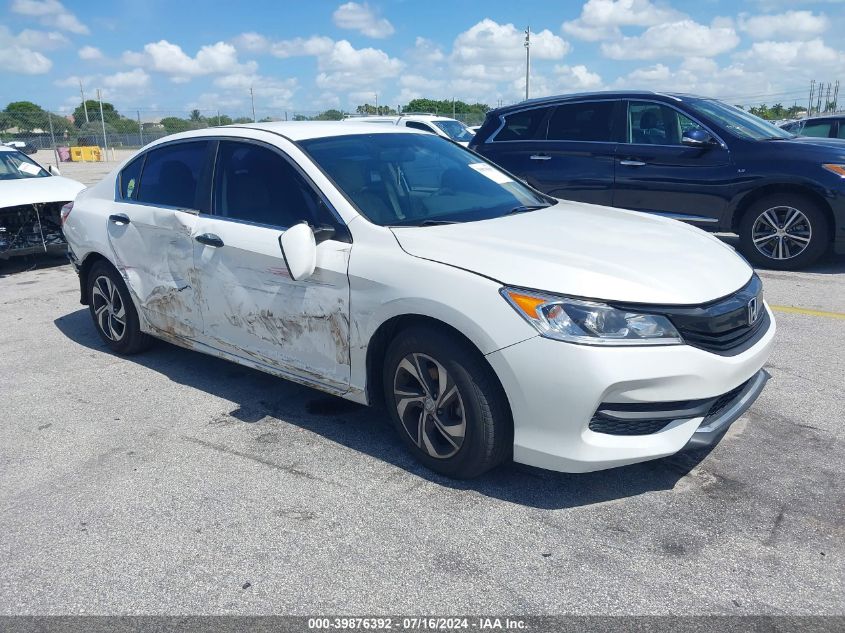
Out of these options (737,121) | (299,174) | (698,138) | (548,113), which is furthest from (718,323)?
(548,113)

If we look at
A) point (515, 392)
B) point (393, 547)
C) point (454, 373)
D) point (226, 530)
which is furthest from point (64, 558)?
point (515, 392)

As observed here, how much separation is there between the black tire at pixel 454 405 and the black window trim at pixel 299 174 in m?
0.64

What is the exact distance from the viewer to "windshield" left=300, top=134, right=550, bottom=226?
3.78m

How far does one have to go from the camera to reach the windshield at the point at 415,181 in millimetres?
3777

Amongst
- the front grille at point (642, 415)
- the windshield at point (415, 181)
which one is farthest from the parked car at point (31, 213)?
the front grille at point (642, 415)

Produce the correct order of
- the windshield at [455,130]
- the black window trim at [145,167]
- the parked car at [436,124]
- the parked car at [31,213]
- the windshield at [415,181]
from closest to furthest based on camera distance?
1. the windshield at [415,181]
2. the black window trim at [145,167]
3. the parked car at [31,213]
4. the parked car at [436,124]
5. the windshield at [455,130]

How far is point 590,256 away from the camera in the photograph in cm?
320

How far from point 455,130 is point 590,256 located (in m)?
16.5

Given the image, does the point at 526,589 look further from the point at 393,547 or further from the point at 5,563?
the point at 5,563

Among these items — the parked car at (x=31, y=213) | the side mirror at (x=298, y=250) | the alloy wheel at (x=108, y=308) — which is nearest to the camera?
the side mirror at (x=298, y=250)

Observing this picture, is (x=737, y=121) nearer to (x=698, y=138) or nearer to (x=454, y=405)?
(x=698, y=138)

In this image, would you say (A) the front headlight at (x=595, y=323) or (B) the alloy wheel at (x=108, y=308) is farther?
(B) the alloy wheel at (x=108, y=308)

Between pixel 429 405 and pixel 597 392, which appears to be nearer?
pixel 597 392

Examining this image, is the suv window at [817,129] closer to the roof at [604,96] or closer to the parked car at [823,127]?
the parked car at [823,127]
